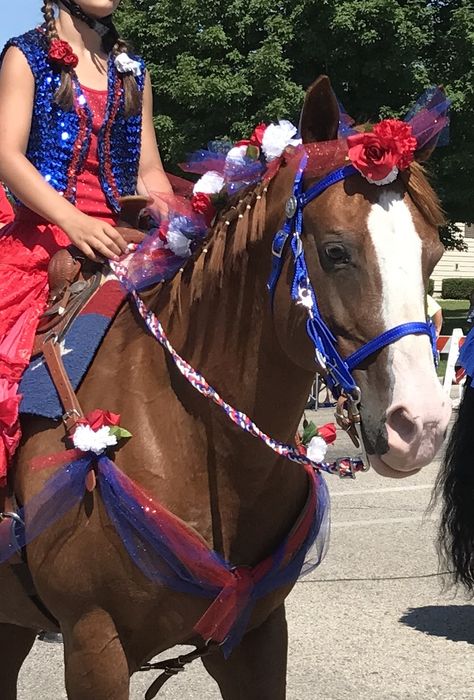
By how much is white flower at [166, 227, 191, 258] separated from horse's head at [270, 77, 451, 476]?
0.46 meters

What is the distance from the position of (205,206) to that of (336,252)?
0.61m

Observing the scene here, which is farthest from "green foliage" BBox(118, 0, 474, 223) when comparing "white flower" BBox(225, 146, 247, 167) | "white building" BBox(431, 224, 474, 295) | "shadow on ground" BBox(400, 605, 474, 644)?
"white building" BBox(431, 224, 474, 295)

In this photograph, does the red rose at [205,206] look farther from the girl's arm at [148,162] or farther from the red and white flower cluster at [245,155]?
the girl's arm at [148,162]

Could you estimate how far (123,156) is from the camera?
10.6 ft

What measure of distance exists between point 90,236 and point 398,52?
1547cm

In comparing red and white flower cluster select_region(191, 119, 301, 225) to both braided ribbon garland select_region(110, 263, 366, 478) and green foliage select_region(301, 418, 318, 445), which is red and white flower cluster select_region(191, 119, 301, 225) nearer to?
braided ribbon garland select_region(110, 263, 366, 478)

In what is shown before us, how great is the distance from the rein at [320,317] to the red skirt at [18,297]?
86 centimetres

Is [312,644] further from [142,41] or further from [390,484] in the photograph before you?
[142,41]

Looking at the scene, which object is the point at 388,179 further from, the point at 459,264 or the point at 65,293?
the point at 459,264

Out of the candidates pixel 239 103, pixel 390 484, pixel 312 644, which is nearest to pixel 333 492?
pixel 390 484

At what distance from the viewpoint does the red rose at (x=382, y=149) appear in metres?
2.17

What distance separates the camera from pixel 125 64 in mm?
3162

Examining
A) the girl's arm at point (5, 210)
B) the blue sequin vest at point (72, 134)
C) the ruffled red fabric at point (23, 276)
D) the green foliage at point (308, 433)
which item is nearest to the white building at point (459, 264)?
the girl's arm at point (5, 210)

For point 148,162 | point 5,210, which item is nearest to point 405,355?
point 148,162
